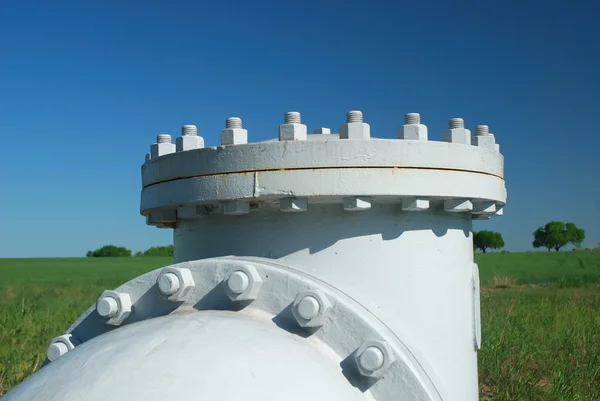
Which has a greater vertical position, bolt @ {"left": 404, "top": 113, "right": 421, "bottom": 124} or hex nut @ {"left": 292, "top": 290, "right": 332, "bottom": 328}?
bolt @ {"left": 404, "top": 113, "right": 421, "bottom": 124}

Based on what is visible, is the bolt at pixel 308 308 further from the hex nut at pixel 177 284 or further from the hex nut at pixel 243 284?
the hex nut at pixel 177 284

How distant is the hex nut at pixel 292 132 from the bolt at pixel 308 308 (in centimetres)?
63

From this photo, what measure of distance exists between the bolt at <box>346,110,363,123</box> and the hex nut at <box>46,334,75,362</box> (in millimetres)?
1327

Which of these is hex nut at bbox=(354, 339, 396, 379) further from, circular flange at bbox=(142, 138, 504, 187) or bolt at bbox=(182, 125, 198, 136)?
bolt at bbox=(182, 125, 198, 136)

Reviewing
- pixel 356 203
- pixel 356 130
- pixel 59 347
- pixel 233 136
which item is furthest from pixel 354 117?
pixel 59 347

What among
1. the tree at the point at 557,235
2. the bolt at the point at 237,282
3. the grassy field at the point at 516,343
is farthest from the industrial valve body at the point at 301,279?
the tree at the point at 557,235

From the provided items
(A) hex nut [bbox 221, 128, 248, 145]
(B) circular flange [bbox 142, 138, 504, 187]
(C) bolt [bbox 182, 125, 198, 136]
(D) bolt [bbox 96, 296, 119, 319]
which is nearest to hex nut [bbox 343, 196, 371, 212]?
(B) circular flange [bbox 142, 138, 504, 187]

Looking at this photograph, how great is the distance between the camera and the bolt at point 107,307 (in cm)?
210

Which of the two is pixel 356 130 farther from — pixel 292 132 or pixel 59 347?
pixel 59 347

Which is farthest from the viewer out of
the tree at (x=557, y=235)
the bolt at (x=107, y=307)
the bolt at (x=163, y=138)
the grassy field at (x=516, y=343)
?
the tree at (x=557, y=235)

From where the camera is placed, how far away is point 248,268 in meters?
1.97

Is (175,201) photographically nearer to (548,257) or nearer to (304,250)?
(304,250)

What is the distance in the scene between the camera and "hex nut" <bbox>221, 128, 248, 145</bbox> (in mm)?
2275

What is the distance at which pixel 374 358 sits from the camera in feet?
5.92
